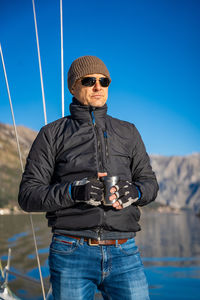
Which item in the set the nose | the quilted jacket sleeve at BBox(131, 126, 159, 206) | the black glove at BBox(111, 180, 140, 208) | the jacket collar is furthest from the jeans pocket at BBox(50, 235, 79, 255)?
the nose

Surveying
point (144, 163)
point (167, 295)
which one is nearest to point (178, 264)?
point (167, 295)

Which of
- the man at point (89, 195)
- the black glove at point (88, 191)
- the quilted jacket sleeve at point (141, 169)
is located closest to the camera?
the black glove at point (88, 191)

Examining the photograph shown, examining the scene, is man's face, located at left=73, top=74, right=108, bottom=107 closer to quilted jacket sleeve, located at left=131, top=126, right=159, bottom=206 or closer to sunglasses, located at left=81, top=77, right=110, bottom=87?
sunglasses, located at left=81, top=77, right=110, bottom=87

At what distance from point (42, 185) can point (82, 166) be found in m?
0.36

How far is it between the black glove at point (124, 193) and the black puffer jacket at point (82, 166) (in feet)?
0.49

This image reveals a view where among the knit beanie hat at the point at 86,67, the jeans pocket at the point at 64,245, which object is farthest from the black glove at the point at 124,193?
the knit beanie hat at the point at 86,67

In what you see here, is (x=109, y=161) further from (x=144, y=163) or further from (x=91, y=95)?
(x=91, y=95)

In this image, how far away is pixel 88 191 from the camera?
93.1 inches

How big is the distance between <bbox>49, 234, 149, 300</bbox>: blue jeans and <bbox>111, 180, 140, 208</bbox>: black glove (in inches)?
14.6

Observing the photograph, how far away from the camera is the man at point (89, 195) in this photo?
250cm

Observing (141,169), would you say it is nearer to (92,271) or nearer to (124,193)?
(124,193)

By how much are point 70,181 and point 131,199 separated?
0.52m

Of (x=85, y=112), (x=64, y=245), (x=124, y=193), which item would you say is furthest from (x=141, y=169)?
(x=64, y=245)

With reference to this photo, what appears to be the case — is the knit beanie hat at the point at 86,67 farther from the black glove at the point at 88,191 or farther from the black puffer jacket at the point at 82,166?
the black glove at the point at 88,191
